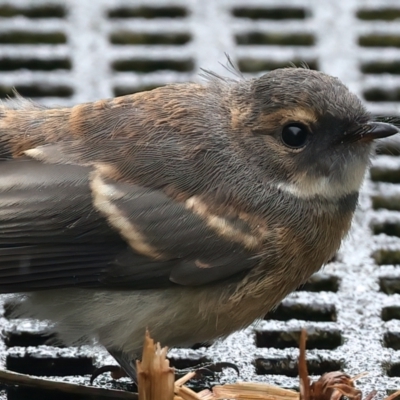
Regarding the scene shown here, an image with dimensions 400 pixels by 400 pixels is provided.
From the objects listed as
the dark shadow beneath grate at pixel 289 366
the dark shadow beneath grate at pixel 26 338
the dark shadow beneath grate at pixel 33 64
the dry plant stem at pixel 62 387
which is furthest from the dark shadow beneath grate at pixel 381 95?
the dry plant stem at pixel 62 387

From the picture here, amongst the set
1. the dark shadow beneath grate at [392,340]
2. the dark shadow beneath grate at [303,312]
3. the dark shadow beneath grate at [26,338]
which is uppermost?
the dark shadow beneath grate at [303,312]

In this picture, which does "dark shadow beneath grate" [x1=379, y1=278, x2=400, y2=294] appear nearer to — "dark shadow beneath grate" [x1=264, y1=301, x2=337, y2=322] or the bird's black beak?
"dark shadow beneath grate" [x1=264, y1=301, x2=337, y2=322]

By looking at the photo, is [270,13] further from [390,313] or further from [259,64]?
[390,313]

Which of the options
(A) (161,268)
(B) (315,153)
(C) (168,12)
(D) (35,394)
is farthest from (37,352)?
(C) (168,12)

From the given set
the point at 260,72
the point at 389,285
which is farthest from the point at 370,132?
the point at 260,72

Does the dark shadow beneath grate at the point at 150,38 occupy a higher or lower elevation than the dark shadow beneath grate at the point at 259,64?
higher

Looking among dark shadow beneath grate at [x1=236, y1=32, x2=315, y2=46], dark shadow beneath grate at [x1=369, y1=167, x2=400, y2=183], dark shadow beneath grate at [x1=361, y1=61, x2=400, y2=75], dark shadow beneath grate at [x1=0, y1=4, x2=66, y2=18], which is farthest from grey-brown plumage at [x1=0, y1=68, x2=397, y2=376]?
dark shadow beneath grate at [x1=0, y1=4, x2=66, y2=18]

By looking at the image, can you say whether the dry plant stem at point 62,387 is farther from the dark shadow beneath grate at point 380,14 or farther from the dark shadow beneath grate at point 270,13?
the dark shadow beneath grate at point 380,14
